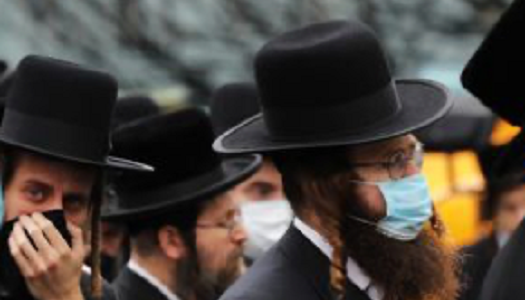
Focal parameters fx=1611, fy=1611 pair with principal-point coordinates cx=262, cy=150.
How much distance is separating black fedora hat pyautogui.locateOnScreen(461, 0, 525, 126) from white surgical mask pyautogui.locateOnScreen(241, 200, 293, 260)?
12.7 feet

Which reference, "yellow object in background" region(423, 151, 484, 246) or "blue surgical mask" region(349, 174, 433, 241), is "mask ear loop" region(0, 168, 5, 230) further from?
"yellow object in background" region(423, 151, 484, 246)

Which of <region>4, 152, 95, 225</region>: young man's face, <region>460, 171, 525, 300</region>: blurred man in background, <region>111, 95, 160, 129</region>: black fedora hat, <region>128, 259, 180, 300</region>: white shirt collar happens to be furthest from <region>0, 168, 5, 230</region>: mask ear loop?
<region>460, 171, 525, 300</region>: blurred man in background

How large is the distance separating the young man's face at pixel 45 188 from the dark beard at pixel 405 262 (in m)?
0.86

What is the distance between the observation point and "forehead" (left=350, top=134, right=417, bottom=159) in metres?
4.68

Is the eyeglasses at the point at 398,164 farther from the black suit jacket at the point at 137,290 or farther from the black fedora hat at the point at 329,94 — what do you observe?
the black suit jacket at the point at 137,290

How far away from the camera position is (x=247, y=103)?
8.31 metres

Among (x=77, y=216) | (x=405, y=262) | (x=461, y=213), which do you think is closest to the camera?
(x=405, y=262)

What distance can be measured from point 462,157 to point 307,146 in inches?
269

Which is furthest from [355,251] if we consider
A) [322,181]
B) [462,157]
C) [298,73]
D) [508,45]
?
[462,157]

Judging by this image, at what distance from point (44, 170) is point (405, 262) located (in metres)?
1.11

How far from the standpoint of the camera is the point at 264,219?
26.4ft

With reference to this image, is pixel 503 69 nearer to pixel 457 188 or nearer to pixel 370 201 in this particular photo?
pixel 370 201

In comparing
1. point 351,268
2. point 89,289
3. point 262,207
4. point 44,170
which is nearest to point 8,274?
point 44,170

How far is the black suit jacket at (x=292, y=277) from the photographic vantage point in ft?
14.9
